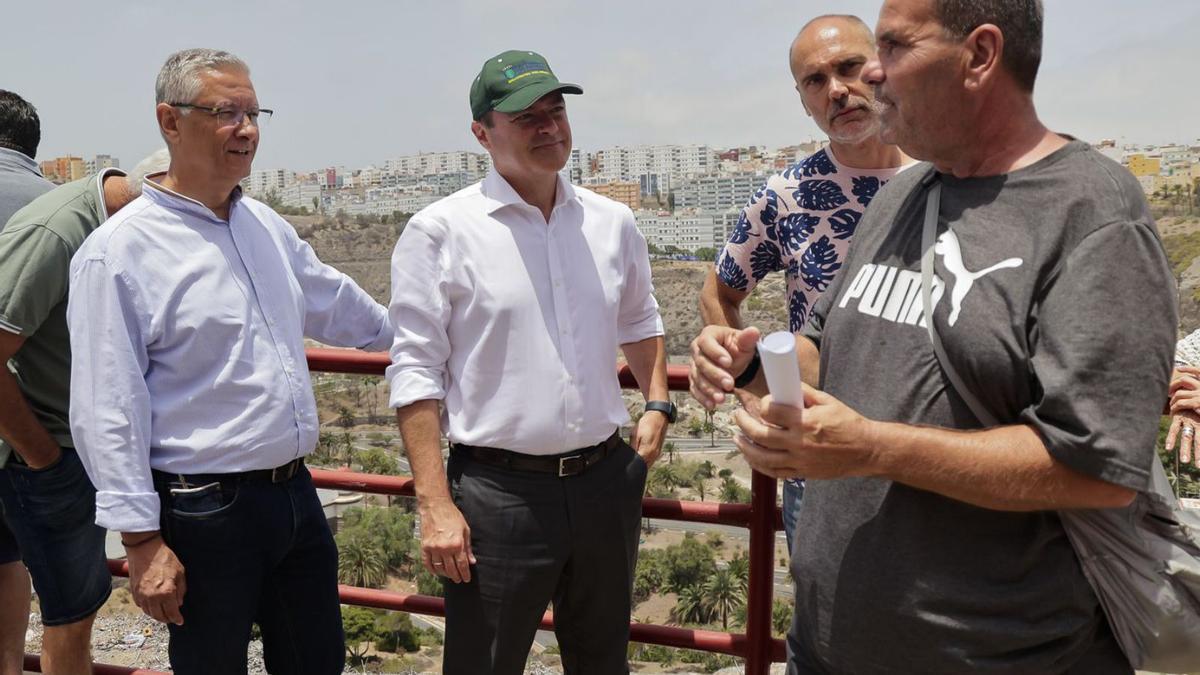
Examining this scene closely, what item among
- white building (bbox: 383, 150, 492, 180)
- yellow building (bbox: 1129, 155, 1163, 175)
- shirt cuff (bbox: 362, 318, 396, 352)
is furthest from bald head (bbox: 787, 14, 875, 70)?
white building (bbox: 383, 150, 492, 180)

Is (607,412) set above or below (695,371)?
below

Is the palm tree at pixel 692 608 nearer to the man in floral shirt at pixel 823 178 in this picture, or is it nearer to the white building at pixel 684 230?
the man in floral shirt at pixel 823 178

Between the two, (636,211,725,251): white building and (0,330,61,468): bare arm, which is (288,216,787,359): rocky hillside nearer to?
(636,211,725,251): white building

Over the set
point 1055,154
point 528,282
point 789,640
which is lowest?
point 789,640

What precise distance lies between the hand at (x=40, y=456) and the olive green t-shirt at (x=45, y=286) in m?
0.06

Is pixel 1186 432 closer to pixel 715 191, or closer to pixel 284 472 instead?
pixel 284 472

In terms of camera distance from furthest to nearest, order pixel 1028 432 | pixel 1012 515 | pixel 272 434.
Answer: pixel 272 434, pixel 1012 515, pixel 1028 432

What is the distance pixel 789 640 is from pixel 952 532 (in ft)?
1.39

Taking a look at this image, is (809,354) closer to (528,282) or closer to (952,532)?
(952,532)

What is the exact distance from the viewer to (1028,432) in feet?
4.33

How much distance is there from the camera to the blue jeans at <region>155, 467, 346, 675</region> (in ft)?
6.90

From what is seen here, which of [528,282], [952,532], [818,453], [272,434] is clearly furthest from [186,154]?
[952,532]

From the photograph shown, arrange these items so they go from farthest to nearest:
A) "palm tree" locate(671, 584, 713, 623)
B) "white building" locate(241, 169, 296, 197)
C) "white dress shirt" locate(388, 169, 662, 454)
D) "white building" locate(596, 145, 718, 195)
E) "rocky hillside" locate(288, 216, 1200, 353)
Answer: "white building" locate(596, 145, 718, 195)
"white building" locate(241, 169, 296, 197)
"rocky hillside" locate(288, 216, 1200, 353)
"palm tree" locate(671, 584, 713, 623)
"white dress shirt" locate(388, 169, 662, 454)

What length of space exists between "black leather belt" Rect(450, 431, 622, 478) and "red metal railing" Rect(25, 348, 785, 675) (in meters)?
0.27
